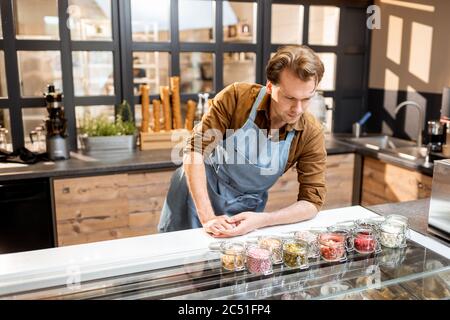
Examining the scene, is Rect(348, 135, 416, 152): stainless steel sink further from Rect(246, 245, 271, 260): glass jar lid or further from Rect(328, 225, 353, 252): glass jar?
Rect(246, 245, 271, 260): glass jar lid

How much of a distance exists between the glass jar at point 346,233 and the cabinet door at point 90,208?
5.26 feet

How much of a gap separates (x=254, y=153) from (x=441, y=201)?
699mm

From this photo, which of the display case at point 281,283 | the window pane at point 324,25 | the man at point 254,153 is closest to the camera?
the display case at point 281,283

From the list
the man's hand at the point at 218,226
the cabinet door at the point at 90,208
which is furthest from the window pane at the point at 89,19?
the man's hand at the point at 218,226

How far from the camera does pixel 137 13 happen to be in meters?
3.37

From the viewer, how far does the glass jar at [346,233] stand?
52.5 inches

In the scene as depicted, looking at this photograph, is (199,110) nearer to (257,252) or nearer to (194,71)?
(257,252)

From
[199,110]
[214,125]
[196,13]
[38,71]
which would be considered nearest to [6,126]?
[38,71]

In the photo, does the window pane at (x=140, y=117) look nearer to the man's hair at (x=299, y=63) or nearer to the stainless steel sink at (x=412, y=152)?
the stainless steel sink at (x=412, y=152)

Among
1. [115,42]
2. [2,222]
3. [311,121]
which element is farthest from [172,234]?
[115,42]

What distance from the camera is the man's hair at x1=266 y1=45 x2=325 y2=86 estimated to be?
56.3 inches

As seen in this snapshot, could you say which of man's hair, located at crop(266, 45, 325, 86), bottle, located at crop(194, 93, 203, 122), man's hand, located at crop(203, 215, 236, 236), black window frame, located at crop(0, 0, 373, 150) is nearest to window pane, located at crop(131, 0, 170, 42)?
black window frame, located at crop(0, 0, 373, 150)
